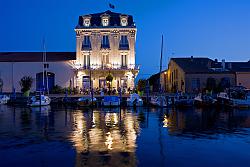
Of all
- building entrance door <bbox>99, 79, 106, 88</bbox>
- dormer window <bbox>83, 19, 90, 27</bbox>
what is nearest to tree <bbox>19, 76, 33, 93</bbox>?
building entrance door <bbox>99, 79, 106, 88</bbox>

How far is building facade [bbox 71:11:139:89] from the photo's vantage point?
58375 mm

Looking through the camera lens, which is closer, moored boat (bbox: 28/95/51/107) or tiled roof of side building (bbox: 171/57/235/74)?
moored boat (bbox: 28/95/51/107)

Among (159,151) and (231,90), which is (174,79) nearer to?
(231,90)

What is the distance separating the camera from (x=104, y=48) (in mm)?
58875

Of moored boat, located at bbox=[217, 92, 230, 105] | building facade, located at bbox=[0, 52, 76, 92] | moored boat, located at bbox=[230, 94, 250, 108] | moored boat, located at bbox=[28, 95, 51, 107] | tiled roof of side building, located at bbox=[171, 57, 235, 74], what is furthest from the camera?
building facade, located at bbox=[0, 52, 76, 92]

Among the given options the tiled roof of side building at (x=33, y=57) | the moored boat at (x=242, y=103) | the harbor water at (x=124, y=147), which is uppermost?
the tiled roof of side building at (x=33, y=57)

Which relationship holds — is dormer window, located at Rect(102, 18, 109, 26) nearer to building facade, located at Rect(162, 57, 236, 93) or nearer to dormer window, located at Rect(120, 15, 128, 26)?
dormer window, located at Rect(120, 15, 128, 26)

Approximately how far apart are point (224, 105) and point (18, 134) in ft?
116

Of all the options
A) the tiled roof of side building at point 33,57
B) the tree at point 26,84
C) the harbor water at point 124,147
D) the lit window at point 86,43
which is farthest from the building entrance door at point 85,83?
the harbor water at point 124,147

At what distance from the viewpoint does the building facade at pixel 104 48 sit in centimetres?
5838

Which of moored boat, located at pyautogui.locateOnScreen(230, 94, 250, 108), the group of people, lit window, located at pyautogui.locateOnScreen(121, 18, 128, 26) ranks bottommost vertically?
moored boat, located at pyautogui.locateOnScreen(230, 94, 250, 108)

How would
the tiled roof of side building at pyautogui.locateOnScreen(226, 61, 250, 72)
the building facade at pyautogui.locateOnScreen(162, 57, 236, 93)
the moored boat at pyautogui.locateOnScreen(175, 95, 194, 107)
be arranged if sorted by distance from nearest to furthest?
1. the moored boat at pyautogui.locateOnScreen(175, 95, 194, 107)
2. the building facade at pyautogui.locateOnScreen(162, 57, 236, 93)
3. the tiled roof of side building at pyautogui.locateOnScreen(226, 61, 250, 72)

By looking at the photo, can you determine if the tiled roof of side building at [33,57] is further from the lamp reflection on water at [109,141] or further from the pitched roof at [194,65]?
the lamp reflection on water at [109,141]

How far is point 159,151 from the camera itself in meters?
15.1
